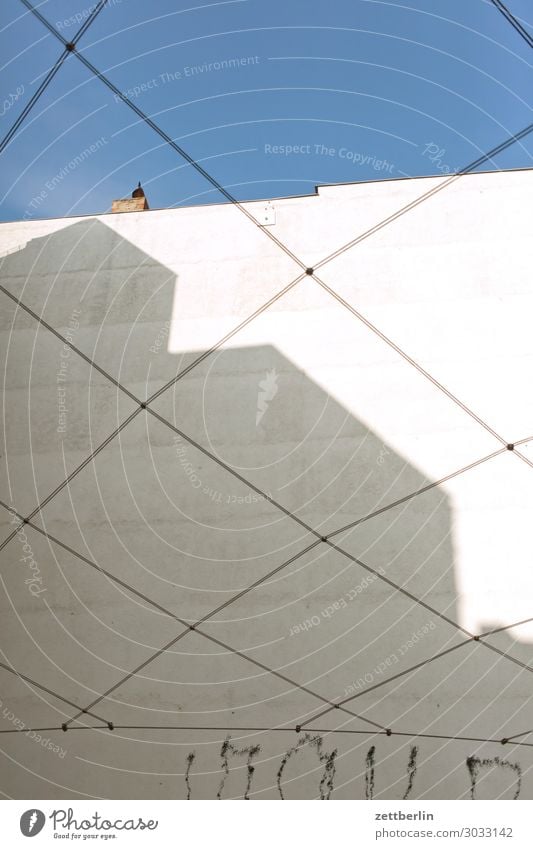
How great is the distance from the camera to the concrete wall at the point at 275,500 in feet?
30.8

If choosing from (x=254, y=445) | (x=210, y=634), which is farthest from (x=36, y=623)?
(x=254, y=445)

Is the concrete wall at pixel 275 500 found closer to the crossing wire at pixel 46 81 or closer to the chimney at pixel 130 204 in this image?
the chimney at pixel 130 204

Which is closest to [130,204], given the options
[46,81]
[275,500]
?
[46,81]

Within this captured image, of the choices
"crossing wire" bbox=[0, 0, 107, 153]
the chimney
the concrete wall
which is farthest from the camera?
the chimney

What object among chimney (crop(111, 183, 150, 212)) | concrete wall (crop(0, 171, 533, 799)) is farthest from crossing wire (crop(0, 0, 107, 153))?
chimney (crop(111, 183, 150, 212))

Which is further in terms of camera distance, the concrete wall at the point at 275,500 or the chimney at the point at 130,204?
the chimney at the point at 130,204

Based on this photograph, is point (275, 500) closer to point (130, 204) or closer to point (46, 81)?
point (130, 204)

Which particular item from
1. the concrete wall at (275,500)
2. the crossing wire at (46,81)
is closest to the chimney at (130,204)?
the concrete wall at (275,500)

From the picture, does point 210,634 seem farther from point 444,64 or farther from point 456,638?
point 444,64

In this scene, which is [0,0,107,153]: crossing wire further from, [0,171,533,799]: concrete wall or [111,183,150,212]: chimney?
[111,183,150,212]: chimney

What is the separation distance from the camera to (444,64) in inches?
431

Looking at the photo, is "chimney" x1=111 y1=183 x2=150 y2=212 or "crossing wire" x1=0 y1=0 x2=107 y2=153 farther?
"chimney" x1=111 y1=183 x2=150 y2=212

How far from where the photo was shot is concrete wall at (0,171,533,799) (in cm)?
938
